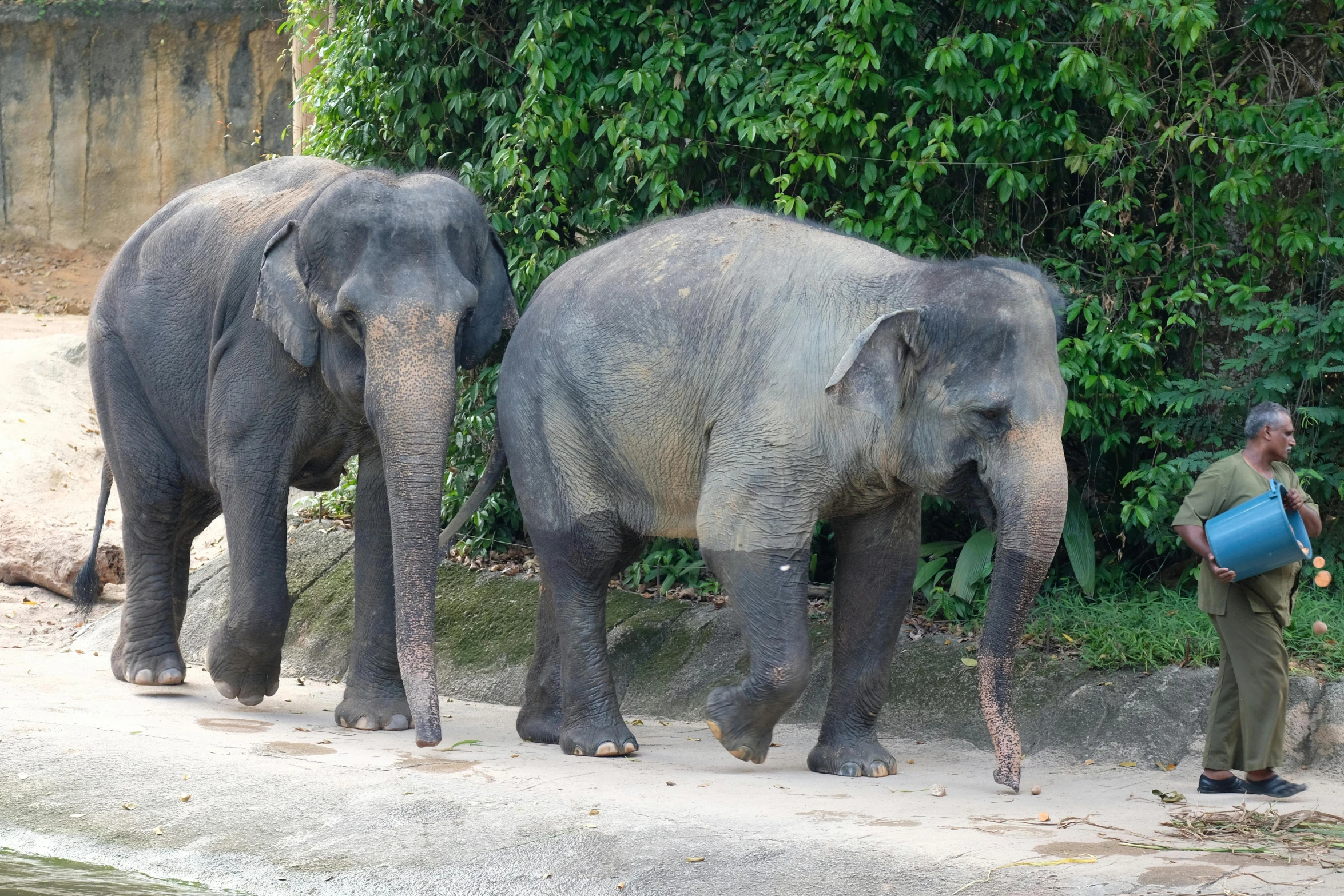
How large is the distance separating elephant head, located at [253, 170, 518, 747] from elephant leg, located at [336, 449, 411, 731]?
0.33 meters

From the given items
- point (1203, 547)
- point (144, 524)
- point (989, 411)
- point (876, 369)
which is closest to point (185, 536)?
point (144, 524)

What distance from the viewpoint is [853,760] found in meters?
5.77

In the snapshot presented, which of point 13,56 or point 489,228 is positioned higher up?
point 13,56

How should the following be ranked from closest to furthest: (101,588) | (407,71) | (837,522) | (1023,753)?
(837,522), (1023,753), (407,71), (101,588)

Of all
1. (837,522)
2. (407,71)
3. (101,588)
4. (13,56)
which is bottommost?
(101,588)

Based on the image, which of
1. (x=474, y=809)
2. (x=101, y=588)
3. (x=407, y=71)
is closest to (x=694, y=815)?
(x=474, y=809)

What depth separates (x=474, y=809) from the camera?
486cm

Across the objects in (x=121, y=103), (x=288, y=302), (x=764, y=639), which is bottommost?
(x=764, y=639)

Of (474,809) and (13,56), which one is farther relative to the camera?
(13,56)

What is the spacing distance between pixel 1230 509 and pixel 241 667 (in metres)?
3.93

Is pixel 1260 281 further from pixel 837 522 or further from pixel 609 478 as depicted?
pixel 609 478

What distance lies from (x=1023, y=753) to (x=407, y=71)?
470 cm

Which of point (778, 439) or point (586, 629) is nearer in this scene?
point (778, 439)

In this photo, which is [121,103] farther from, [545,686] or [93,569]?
[545,686]
